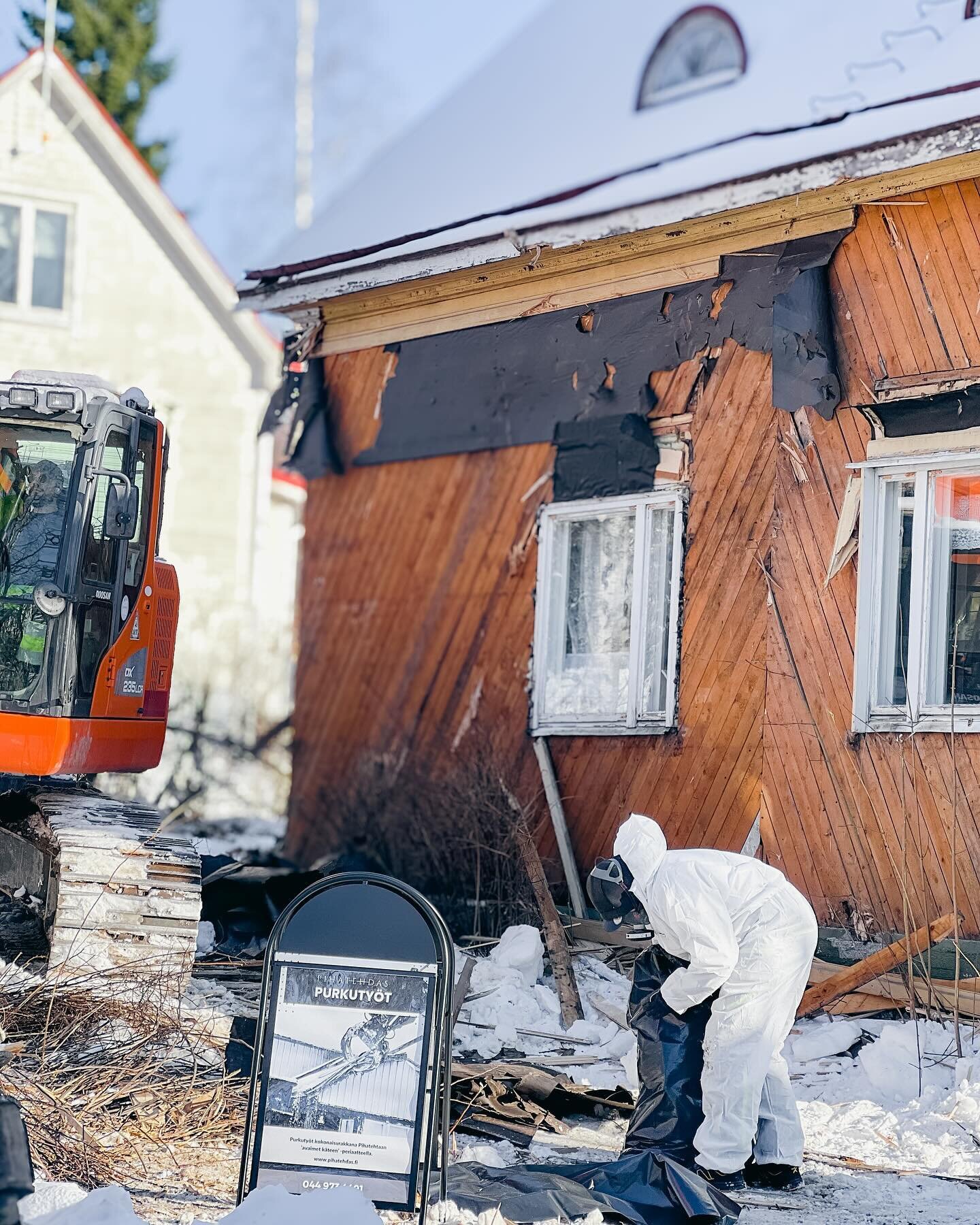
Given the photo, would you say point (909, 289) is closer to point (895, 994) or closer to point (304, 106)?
point (895, 994)

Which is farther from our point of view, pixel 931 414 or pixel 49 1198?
pixel 931 414

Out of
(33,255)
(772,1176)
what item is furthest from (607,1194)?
(33,255)

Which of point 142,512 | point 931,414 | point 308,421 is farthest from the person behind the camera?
point 308,421

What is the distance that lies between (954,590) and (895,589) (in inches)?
13.5

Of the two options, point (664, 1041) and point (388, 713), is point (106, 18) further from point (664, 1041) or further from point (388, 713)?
point (664, 1041)

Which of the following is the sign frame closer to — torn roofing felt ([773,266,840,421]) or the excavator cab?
the excavator cab

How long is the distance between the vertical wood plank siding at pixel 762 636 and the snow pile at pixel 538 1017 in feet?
3.81

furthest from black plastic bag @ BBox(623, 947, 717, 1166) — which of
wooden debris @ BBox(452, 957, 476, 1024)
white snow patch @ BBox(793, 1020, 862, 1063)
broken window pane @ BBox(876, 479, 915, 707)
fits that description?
broken window pane @ BBox(876, 479, 915, 707)

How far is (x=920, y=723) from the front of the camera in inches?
344

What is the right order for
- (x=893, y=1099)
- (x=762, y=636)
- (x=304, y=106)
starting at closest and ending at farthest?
(x=893, y=1099) < (x=762, y=636) < (x=304, y=106)

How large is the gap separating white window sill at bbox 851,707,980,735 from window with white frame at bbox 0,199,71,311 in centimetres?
1466

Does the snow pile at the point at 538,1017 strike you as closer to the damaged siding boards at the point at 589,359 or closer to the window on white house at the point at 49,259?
the damaged siding boards at the point at 589,359

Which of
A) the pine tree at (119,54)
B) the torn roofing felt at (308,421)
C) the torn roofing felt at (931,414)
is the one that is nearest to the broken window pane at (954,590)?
the torn roofing felt at (931,414)

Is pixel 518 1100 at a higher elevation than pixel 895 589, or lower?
lower
